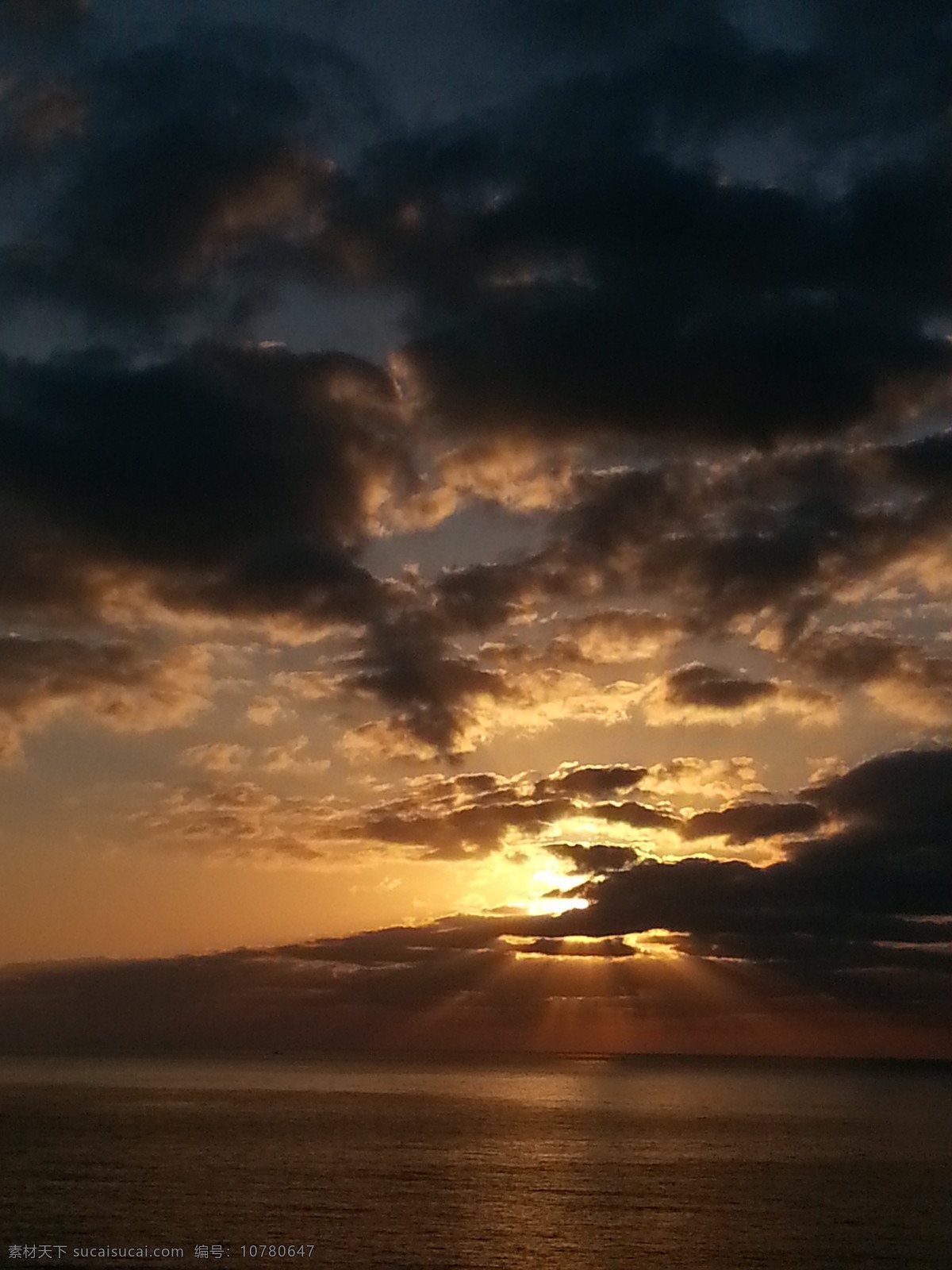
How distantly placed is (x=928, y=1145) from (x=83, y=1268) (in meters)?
127

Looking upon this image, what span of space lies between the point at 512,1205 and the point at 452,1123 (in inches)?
3843

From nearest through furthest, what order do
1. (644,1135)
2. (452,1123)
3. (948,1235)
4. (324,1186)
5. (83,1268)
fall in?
(83,1268) < (948,1235) < (324,1186) < (644,1135) < (452,1123)

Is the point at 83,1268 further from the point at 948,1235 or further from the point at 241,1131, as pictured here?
the point at 241,1131

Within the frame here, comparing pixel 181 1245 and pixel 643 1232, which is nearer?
pixel 181 1245

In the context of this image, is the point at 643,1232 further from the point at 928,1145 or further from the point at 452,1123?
the point at 452,1123


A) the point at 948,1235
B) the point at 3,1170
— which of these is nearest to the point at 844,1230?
the point at 948,1235

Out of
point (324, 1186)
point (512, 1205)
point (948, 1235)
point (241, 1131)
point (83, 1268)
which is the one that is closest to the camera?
point (83, 1268)

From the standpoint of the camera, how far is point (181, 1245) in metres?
82.5

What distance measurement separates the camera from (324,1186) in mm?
110438

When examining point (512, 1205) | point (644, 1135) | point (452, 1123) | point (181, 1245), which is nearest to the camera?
point (181, 1245)

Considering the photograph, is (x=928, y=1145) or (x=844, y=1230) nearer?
(x=844, y=1230)

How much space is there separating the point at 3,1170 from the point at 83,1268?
4748 cm

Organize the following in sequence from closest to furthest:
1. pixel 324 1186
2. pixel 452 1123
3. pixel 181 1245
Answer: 1. pixel 181 1245
2. pixel 324 1186
3. pixel 452 1123

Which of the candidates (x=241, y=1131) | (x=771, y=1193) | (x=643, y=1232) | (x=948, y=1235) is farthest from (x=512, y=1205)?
(x=241, y=1131)
